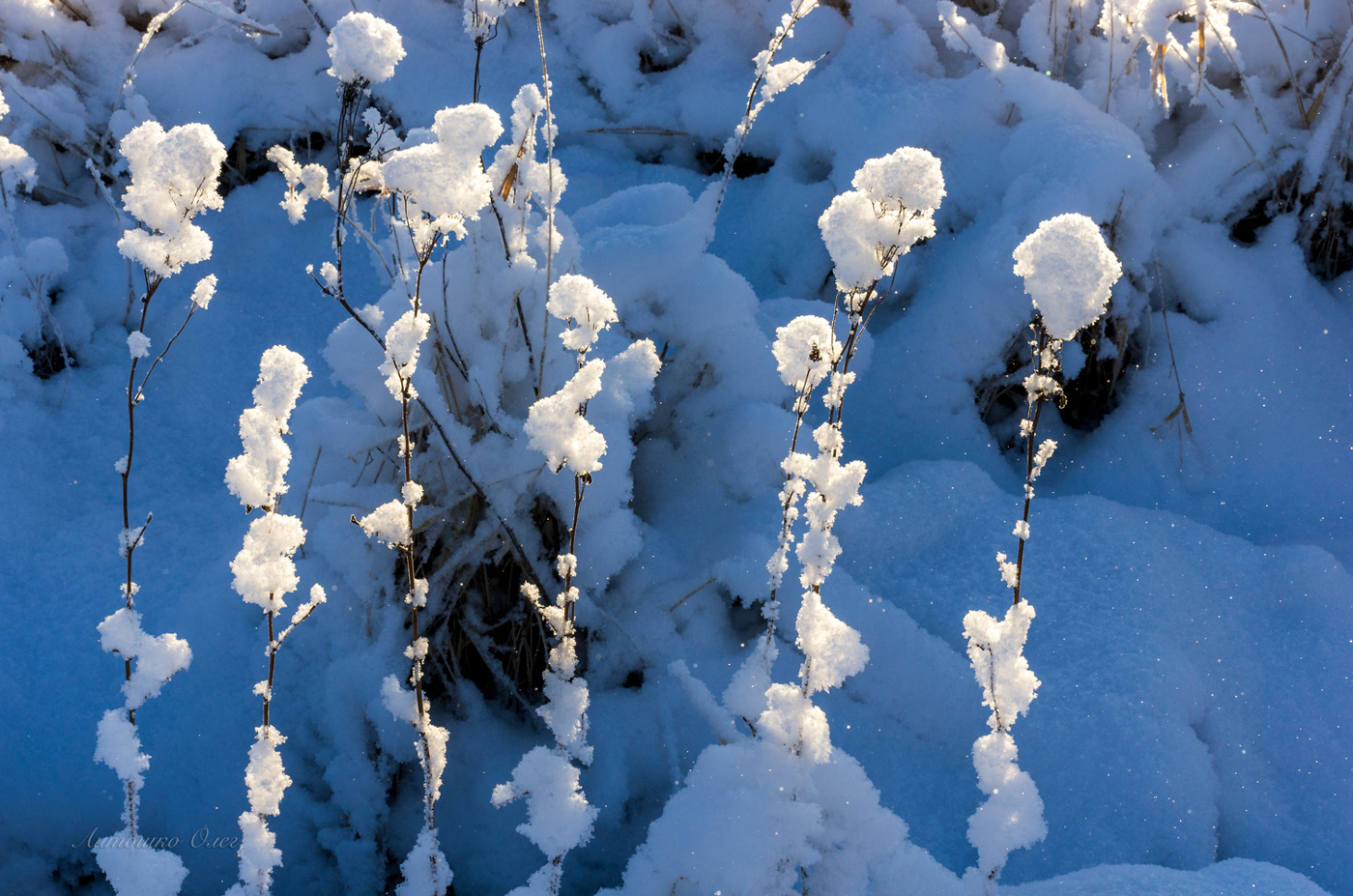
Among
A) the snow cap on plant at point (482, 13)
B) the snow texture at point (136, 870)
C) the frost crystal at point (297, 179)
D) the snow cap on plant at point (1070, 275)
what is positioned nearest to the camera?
the snow cap on plant at point (1070, 275)

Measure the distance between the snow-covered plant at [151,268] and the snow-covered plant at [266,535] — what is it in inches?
3.2

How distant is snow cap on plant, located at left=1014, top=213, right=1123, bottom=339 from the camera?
0.62 metres

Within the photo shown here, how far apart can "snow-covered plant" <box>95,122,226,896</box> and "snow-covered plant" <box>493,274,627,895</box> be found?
1.02 ft

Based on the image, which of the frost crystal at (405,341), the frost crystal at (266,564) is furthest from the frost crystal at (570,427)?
the frost crystal at (266,564)

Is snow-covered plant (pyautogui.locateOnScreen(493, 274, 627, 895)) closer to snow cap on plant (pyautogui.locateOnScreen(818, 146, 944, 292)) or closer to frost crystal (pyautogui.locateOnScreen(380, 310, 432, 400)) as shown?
frost crystal (pyautogui.locateOnScreen(380, 310, 432, 400))

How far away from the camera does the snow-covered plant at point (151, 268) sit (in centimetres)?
70

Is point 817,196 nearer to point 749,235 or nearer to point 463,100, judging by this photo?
point 749,235

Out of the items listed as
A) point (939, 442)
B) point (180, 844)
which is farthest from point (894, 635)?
point (180, 844)

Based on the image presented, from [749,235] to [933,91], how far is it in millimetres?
476

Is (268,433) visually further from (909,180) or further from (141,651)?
(909,180)

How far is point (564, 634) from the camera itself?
82 centimetres

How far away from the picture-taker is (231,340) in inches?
61.2

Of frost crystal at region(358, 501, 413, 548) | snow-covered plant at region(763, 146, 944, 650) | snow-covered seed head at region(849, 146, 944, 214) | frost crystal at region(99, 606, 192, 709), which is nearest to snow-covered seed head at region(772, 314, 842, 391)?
snow-covered plant at region(763, 146, 944, 650)

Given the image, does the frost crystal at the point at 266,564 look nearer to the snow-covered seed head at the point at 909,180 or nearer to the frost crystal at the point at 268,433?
the frost crystal at the point at 268,433
